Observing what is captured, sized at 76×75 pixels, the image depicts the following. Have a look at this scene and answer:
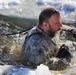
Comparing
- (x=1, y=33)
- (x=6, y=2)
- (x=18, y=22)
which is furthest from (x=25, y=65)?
(x=6, y=2)

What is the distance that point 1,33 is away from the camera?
5785 mm

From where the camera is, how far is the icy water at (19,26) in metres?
3.88

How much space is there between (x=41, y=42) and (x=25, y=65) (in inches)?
16.3

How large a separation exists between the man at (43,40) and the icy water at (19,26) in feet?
0.70

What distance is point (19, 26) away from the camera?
6402mm

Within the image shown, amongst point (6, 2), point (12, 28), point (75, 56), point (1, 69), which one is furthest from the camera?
point (6, 2)

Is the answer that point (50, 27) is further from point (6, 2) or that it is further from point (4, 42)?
point (6, 2)

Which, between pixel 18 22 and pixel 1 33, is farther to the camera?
pixel 18 22

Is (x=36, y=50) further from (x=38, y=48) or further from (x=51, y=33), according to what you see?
(x=51, y=33)

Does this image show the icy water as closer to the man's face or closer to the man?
the man

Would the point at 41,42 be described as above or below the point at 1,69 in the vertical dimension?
above

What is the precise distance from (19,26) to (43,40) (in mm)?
2290

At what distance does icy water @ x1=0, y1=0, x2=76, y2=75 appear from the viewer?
3881mm

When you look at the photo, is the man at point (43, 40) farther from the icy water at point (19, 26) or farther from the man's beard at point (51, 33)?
the icy water at point (19, 26)
